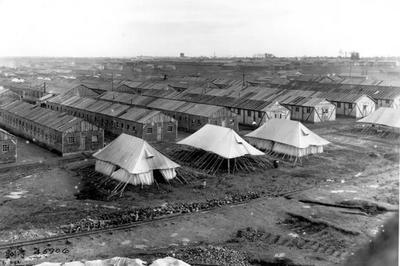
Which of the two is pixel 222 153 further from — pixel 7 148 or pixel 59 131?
pixel 7 148

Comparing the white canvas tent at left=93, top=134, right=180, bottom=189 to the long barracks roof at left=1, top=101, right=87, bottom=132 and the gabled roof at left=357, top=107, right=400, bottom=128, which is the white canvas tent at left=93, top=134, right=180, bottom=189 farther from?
the gabled roof at left=357, top=107, right=400, bottom=128

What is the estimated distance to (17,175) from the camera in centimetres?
3841

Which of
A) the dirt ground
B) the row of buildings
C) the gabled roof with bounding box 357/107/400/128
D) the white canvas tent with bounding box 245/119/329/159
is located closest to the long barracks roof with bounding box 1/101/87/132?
Result: the row of buildings

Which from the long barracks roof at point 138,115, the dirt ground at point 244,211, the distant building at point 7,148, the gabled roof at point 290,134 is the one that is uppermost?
the long barracks roof at point 138,115

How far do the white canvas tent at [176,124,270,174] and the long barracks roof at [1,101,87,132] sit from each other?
13.6 metres

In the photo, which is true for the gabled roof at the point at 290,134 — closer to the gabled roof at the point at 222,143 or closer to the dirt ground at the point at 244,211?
the dirt ground at the point at 244,211

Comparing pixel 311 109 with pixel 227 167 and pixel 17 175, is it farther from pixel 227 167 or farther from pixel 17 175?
pixel 17 175

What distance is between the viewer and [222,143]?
41562 millimetres

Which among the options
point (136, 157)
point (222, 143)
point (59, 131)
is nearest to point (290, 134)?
point (222, 143)

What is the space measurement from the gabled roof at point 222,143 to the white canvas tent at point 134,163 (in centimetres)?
631

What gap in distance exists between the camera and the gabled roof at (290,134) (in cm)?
4488

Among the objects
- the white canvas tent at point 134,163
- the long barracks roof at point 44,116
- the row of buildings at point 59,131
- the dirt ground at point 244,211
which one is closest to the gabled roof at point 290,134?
the dirt ground at point 244,211

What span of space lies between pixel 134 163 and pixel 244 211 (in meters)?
10.1

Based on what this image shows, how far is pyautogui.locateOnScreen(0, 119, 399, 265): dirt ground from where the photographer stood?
24328 millimetres
